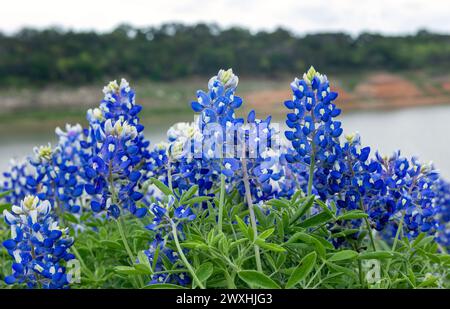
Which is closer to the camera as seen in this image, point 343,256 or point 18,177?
point 343,256

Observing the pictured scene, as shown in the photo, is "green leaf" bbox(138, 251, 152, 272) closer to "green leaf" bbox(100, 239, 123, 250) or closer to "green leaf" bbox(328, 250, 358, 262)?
"green leaf" bbox(100, 239, 123, 250)

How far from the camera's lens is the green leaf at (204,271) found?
0.92 meters

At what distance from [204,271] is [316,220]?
26 cm

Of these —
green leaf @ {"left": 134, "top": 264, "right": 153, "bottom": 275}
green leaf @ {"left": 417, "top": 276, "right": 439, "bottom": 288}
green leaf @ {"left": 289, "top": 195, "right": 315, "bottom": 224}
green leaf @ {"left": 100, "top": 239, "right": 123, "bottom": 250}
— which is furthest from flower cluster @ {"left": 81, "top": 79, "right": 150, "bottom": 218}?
green leaf @ {"left": 417, "top": 276, "right": 439, "bottom": 288}

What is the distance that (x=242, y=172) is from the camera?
1036 mm

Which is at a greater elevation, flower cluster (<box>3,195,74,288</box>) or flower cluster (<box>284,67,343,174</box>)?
flower cluster (<box>284,67,343,174</box>)

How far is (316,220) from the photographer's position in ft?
3.51

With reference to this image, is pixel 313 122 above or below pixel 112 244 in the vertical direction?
above

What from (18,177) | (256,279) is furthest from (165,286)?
(18,177)

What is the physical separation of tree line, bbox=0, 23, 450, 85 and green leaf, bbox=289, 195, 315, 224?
13.1m

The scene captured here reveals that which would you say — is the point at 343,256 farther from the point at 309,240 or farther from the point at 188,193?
the point at 188,193

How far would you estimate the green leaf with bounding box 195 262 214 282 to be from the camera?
0.92 metres

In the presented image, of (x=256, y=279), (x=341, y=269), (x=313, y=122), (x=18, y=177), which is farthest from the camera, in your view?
(x=18, y=177)

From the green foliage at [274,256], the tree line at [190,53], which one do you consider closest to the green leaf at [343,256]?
the green foliage at [274,256]
